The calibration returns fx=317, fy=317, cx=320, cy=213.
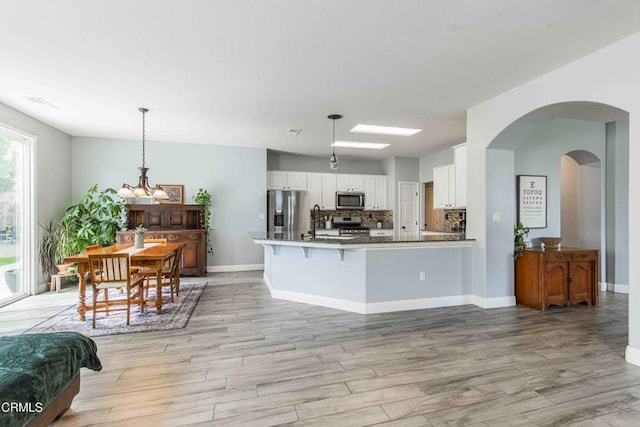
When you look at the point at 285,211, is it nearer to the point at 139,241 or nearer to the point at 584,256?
the point at 139,241

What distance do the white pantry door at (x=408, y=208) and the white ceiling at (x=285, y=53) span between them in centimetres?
334

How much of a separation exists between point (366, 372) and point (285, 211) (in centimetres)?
457

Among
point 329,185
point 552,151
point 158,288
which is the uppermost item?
point 552,151

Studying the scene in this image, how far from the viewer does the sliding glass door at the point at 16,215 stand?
4.35 metres

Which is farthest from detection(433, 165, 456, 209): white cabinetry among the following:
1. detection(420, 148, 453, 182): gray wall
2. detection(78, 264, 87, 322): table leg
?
detection(78, 264, 87, 322): table leg

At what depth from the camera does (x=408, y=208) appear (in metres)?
7.86

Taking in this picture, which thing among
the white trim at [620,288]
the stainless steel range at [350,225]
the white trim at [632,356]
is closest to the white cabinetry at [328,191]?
the stainless steel range at [350,225]

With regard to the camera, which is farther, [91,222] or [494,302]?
[91,222]

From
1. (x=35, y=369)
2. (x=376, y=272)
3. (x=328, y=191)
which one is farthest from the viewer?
(x=328, y=191)

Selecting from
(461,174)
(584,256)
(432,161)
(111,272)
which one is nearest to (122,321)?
(111,272)

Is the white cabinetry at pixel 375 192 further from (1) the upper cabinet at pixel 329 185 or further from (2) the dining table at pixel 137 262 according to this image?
(2) the dining table at pixel 137 262

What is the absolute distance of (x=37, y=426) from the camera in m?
1.59

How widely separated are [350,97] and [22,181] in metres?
4.90

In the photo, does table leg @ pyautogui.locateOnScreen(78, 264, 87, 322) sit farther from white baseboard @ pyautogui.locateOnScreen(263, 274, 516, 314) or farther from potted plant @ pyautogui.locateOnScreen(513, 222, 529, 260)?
potted plant @ pyautogui.locateOnScreen(513, 222, 529, 260)
